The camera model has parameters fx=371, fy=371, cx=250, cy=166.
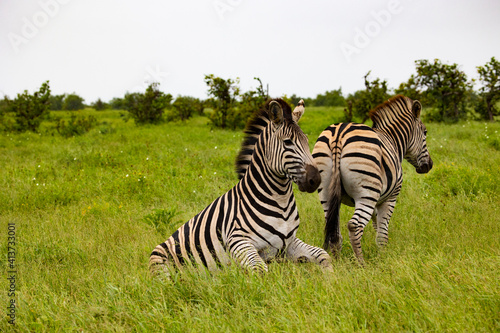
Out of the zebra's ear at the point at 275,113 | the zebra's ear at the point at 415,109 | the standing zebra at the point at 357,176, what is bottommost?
the standing zebra at the point at 357,176

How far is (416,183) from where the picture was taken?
786 cm

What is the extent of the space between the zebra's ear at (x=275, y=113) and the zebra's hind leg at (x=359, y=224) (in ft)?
5.13

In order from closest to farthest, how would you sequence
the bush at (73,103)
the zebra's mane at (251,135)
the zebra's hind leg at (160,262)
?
the zebra's hind leg at (160,262), the zebra's mane at (251,135), the bush at (73,103)

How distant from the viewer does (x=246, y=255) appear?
3.22 metres

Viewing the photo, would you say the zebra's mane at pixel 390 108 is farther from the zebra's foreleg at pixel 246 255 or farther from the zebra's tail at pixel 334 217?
the zebra's foreleg at pixel 246 255

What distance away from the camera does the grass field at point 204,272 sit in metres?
2.63

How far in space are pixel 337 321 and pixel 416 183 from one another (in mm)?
6067

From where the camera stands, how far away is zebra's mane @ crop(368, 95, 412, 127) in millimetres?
5156

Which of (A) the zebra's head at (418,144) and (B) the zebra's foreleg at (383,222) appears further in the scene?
(A) the zebra's head at (418,144)

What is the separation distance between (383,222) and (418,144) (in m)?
1.44

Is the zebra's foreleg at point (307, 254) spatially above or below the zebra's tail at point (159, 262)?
above

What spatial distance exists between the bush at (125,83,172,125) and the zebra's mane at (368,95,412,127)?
1673 centimetres

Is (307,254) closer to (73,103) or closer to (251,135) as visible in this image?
(251,135)

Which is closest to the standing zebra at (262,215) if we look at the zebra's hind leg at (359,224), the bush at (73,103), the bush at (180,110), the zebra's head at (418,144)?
the zebra's hind leg at (359,224)
